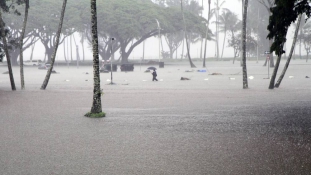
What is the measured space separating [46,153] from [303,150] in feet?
19.7

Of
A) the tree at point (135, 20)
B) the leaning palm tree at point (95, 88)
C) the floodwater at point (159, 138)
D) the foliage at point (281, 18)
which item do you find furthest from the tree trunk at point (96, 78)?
the tree at point (135, 20)

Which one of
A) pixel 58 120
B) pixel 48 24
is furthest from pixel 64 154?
pixel 48 24

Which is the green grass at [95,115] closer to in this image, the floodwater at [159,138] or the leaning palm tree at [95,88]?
the leaning palm tree at [95,88]

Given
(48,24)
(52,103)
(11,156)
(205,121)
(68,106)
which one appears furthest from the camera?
(48,24)

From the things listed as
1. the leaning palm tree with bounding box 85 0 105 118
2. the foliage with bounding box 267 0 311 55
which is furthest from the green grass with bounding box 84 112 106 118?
the foliage with bounding box 267 0 311 55

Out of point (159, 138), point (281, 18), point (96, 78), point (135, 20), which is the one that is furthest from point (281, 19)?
point (135, 20)

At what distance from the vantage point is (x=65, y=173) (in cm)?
830

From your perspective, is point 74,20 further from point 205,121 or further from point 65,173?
point 65,173

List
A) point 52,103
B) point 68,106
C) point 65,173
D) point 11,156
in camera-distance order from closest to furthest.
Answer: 1. point 65,173
2. point 11,156
3. point 68,106
4. point 52,103

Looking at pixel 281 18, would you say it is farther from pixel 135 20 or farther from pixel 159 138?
pixel 135 20

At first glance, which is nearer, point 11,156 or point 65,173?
point 65,173

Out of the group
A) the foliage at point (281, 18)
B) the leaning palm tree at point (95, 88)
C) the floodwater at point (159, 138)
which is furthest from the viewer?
the leaning palm tree at point (95, 88)

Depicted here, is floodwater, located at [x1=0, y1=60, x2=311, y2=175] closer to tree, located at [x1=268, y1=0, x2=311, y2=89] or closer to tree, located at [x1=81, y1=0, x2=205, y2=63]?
tree, located at [x1=268, y1=0, x2=311, y2=89]

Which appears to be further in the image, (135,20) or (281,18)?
(135,20)
